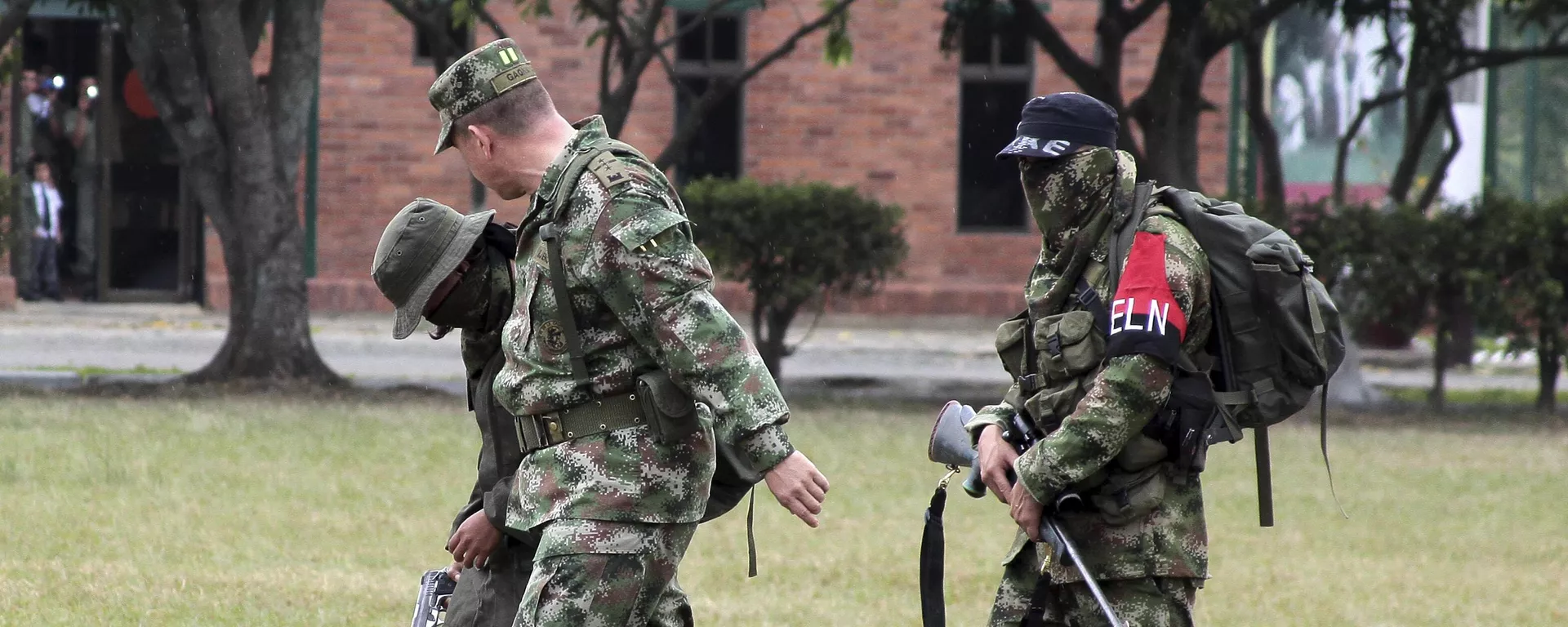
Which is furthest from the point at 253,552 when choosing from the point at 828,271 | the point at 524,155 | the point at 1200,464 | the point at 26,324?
the point at 26,324

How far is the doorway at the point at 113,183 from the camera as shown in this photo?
63.0 feet

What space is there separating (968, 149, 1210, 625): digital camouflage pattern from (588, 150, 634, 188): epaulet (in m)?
0.95

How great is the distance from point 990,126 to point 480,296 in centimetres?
1653

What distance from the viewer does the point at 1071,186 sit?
389 cm

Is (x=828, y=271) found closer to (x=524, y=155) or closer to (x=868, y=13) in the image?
(x=868, y=13)

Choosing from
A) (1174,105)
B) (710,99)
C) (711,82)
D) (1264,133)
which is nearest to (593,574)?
(710,99)

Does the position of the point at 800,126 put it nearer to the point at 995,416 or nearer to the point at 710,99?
the point at 710,99

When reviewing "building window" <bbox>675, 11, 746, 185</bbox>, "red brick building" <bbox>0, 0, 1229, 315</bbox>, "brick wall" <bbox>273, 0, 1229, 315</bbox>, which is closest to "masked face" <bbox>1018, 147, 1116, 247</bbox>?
"brick wall" <bbox>273, 0, 1229, 315</bbox>

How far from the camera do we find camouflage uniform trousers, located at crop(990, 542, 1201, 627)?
3.83m

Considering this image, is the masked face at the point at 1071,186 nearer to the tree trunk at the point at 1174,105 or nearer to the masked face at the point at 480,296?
the masked face at the point at 480,296

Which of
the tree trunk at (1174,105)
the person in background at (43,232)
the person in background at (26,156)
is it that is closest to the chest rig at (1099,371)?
the tree trunk at (1174,105)

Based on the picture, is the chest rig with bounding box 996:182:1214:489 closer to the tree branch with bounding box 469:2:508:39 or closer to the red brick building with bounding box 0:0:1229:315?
the tree branch with bounding box 469:2:508:39

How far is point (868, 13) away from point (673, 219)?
53.4ft

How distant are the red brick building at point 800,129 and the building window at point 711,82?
2cm
